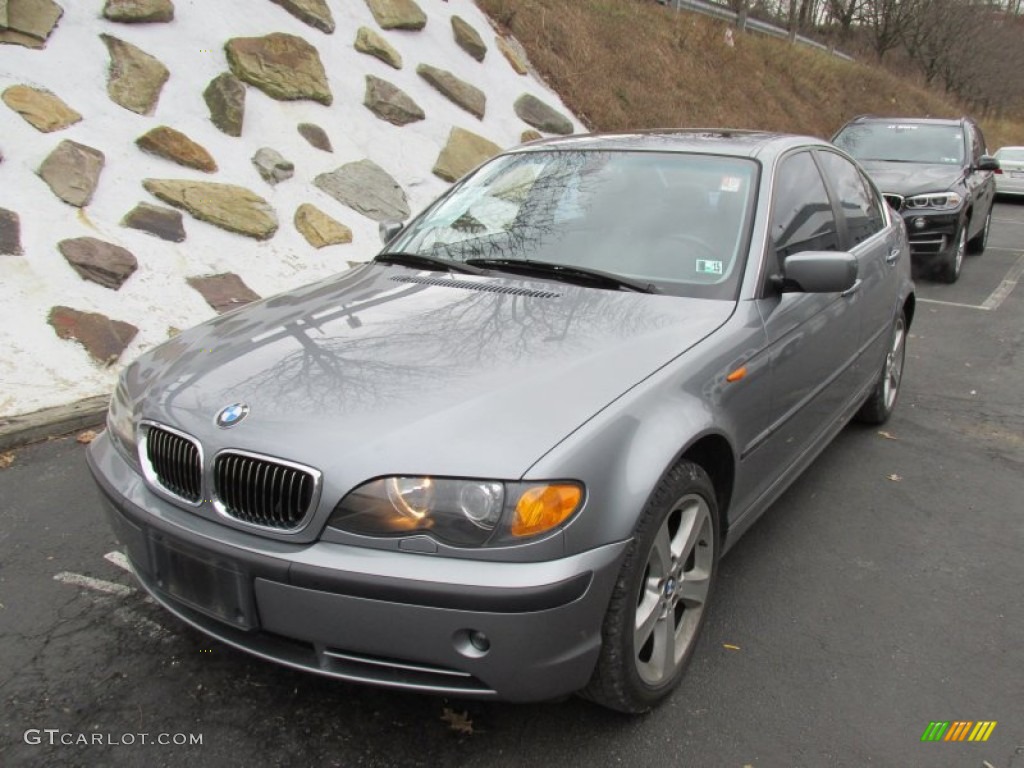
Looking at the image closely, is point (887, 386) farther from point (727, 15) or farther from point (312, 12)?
point (727, 15)

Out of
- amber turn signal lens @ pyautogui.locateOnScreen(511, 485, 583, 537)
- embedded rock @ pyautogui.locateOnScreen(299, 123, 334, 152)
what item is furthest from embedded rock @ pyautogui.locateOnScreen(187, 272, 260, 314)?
amber turn signal lens @ pyautogui.locateOnScreen(511, 485, 583, 537)

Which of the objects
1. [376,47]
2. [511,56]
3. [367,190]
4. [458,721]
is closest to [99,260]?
[367,190]

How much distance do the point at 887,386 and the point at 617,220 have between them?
2518mm

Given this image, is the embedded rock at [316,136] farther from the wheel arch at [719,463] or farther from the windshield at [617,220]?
the wheel arch at [719,463]

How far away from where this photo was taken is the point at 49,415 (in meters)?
4.48

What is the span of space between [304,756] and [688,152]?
2.70 m

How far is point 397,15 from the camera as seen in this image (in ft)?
32.2

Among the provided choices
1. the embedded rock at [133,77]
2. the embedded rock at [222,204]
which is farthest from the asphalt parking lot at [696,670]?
the embedded rock at [133,77]

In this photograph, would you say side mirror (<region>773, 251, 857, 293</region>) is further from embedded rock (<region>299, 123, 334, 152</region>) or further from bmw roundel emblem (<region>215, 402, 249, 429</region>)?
embedded rock (<region>299, 123, 334, 152</region>)

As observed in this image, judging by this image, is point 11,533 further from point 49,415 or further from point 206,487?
point 206,487

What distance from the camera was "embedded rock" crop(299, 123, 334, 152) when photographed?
25.8 feet

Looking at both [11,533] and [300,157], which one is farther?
[300,157]

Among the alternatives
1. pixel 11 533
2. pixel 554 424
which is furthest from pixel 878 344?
pixel 11 533

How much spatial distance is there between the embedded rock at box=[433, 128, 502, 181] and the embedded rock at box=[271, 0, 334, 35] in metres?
1.76
